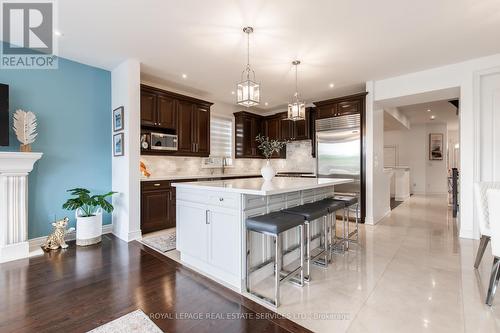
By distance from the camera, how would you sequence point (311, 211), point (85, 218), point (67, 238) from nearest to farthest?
point (311, 211)
point (85, 218)
point (67, 238)

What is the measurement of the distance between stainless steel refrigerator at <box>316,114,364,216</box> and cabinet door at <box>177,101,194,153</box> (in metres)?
2.82

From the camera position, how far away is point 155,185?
13.7 feet

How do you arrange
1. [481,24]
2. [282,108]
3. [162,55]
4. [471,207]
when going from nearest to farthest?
[481,24], [162,55], [471,207], [282,108]

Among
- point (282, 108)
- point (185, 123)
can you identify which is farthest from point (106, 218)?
point (282, 108)

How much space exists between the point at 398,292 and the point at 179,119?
4398 mm

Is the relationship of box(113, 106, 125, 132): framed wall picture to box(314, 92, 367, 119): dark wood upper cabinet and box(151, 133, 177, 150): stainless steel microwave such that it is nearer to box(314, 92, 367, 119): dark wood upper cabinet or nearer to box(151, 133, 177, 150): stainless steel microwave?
box(151, 133, 177, 150): stainless steel microwave

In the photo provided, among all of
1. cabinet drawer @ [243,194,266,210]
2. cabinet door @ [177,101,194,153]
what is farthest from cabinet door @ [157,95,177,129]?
cabinet drawer @ [243,194,266,210]

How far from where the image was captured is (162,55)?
11.8 ft

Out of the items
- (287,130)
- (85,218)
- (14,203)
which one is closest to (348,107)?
(287,130)

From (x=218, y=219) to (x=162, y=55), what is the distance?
8.90 feet

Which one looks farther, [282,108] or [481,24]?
[282,108]

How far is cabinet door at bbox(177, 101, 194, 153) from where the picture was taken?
484 centimetres

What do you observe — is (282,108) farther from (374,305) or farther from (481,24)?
(374,305)

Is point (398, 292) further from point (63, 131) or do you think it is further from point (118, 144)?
point (63, 131)
